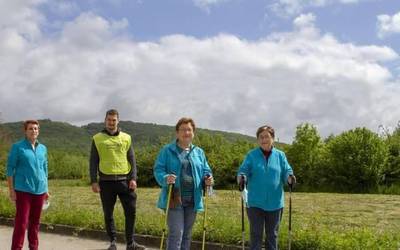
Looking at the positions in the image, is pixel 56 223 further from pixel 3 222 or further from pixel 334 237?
pixel 334 237

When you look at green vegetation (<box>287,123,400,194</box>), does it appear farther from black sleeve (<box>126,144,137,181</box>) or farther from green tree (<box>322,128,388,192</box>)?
black sleeve (<box>126,144,137,181</box>)

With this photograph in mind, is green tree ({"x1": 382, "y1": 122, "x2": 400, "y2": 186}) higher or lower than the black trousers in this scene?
higher

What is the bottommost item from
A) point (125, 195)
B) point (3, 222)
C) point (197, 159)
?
point (3, 222)

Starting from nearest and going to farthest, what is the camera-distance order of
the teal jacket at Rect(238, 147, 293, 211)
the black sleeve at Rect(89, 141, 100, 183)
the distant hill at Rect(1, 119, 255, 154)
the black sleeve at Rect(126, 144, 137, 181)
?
the teal jacket at Rect(238, 147, 293, 211), the black sleeve at Rect(89, 141, 100, 183), the black sleeve at Rect(126, 144, 137, 181), the distant hill at Rect(1, 119, 255, 154)

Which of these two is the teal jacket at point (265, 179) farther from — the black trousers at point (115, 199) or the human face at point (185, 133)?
the black trousers at point (115, 199)

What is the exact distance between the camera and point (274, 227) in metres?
6.90

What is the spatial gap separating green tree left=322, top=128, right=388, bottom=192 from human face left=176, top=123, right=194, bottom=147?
94.0ft

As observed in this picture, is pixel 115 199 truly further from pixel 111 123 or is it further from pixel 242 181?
pixel 242 181

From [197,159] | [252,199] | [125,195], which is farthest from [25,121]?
[252,199]

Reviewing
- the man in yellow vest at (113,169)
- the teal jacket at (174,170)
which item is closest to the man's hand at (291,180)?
the teal jacket at (174,170)

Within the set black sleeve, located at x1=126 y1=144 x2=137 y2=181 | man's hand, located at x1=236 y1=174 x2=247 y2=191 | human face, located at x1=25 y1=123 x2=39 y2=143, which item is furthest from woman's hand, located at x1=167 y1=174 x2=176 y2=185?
human face, located at x1=25 y1=123 x2=39 y2=143

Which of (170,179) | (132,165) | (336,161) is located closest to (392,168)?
(336,161)

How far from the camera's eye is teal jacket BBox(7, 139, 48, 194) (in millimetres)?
7848

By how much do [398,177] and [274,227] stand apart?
30175 mm
